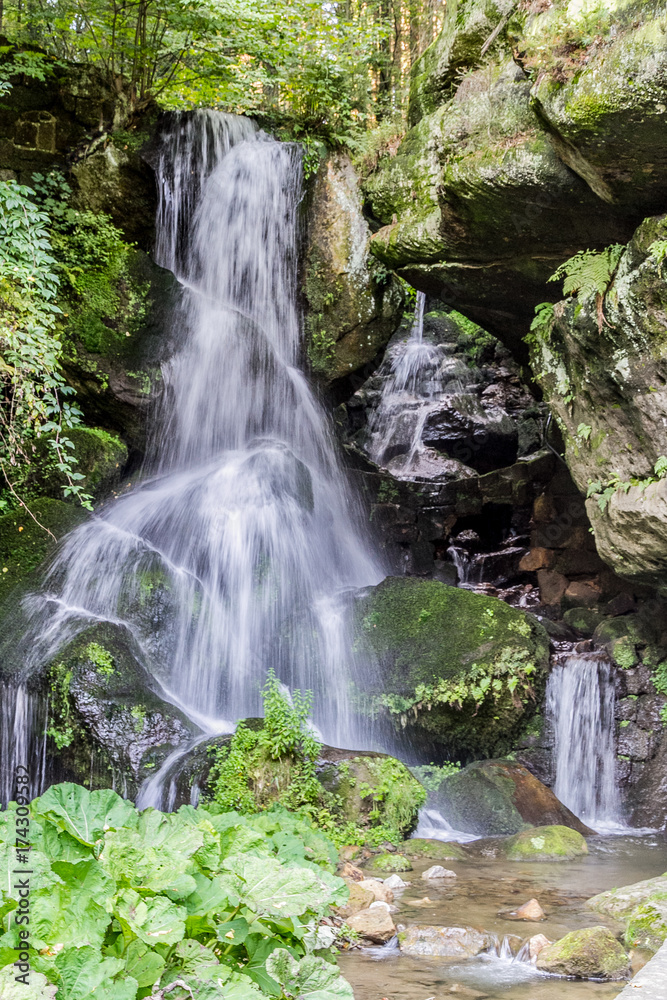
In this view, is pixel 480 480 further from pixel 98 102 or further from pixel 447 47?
pixel 98 102

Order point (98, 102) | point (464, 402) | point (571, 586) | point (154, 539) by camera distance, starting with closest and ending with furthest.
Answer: point (154, 539), point (571, 586), point (98, 102), point (464, 402)

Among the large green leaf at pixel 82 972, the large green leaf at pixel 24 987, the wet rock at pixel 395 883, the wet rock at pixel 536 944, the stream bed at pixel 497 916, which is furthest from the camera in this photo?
the wet rock at pixel 395 883

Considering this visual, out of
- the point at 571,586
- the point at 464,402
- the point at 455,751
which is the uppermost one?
the point at 464,402

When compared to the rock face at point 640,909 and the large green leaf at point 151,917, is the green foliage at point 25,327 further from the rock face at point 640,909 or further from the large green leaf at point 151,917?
the rock face at point 640,909

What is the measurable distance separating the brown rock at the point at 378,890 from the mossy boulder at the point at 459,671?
325 centimetres

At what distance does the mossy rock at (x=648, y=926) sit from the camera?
4035mm

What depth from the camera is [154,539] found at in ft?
31.3

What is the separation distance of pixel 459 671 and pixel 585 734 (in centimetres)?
160

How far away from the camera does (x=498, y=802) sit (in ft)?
23.7

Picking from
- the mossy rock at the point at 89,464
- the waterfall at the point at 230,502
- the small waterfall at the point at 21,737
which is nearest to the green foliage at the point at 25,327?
the small waterfall at the point at 21,737

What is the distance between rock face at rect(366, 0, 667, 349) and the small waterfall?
603 cm

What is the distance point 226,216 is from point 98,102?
101 inches

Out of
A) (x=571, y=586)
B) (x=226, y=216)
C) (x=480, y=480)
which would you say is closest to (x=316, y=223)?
(x=226, y=216)

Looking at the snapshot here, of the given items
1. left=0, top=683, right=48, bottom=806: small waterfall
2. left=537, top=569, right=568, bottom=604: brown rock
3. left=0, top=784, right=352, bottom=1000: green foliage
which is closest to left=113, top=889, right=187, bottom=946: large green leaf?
left=0, top=784, right=352, bottom=1000: green foliage
